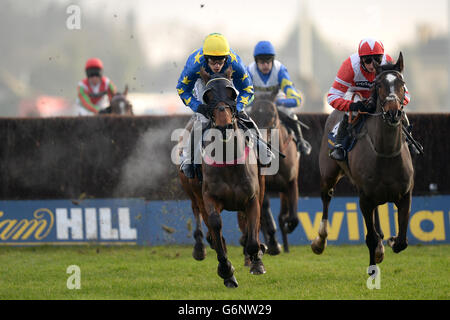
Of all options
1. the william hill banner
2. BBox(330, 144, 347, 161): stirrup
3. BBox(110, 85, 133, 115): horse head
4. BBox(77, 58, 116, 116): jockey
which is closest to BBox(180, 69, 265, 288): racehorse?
BBox(330, 144, 347, 161): stirrup

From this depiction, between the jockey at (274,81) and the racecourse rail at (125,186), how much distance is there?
123 cm

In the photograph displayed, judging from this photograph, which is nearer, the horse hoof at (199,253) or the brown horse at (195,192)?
the brown horse at (195,192)

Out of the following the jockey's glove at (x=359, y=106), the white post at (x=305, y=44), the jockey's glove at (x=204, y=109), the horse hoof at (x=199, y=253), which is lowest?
the horse hoof at (x=199, y=253)

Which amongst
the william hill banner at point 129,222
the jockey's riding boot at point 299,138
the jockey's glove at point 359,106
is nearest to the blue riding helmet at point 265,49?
the jockey's riding boot at point 299,138

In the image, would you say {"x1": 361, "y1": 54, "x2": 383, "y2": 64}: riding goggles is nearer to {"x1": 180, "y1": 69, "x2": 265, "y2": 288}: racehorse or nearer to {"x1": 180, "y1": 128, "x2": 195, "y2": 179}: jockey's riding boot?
{"x1": 180, "y1": 69, "x2": 265, "y2": 288}: racehorse

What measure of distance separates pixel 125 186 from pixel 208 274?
12.2 feet

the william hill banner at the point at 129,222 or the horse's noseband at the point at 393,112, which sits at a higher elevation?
the horse's noseband at the point at 393,112

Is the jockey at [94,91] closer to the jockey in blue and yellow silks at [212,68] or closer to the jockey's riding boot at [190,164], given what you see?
the jockey in blue and yellow silks at [212,68]

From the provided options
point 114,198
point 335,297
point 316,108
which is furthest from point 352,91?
point 316,108

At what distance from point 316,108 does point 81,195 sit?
108ft

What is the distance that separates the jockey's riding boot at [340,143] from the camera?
337 inches

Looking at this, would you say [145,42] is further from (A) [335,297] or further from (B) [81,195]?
(A) [335,297]

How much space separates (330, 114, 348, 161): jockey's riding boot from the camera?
855 cm

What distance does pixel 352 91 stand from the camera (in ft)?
29.0
